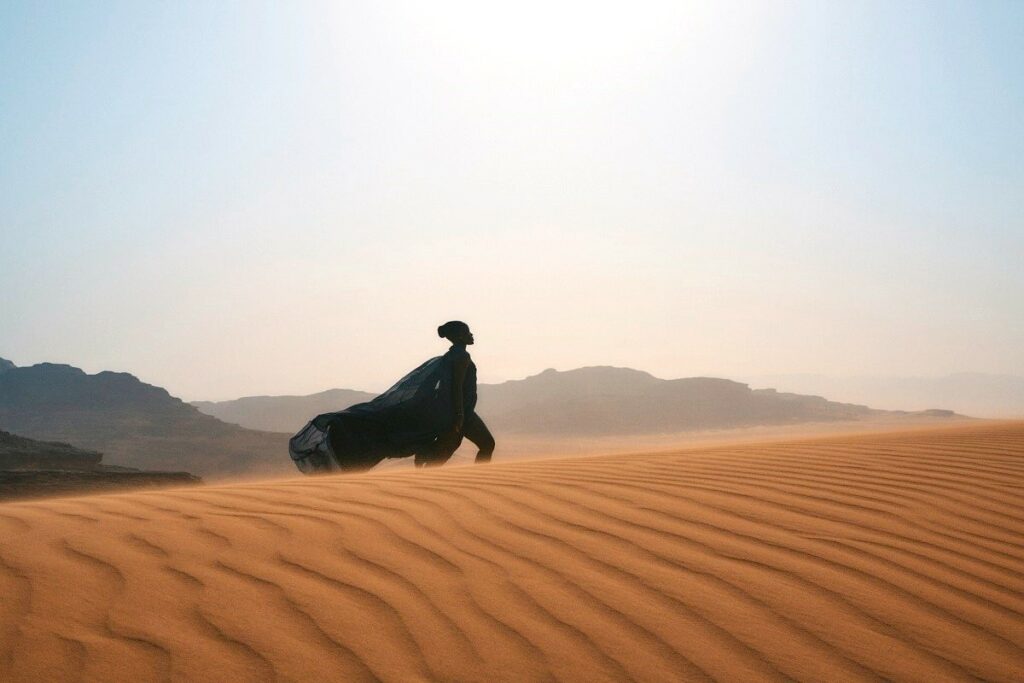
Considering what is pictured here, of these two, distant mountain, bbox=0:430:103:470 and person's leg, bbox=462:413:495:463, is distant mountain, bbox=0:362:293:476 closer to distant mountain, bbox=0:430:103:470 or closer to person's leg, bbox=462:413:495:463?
distant mountain, bbox=0:430:103:470

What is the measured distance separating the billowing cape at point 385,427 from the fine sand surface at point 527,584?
143 inches

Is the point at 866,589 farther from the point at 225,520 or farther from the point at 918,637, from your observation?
the point at 225,520

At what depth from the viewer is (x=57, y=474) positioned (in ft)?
34.9

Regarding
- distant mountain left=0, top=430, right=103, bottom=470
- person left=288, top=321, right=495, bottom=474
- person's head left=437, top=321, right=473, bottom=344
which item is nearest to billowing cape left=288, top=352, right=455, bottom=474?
person left=288, top=321, right=495, bottom=474

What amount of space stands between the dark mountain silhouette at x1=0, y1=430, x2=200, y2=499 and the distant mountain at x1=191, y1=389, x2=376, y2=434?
57602 mm

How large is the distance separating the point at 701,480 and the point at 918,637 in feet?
6.45

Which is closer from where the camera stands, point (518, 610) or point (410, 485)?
point (518, 610)

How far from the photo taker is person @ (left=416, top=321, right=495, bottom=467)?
7.83 m

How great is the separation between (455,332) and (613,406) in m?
60.7

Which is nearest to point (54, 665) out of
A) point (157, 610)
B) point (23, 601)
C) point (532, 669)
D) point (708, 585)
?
point (157, 610)

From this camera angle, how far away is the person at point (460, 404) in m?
7.83

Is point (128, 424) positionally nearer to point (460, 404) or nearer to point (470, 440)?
point (470, 440)

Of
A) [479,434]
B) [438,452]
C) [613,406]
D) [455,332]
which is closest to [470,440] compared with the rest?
[479,434]

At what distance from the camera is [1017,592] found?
257cm
